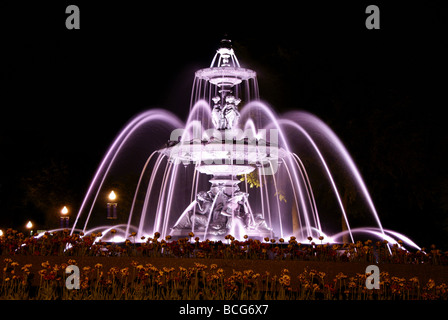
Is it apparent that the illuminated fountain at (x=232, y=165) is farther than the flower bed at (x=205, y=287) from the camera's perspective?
Yes

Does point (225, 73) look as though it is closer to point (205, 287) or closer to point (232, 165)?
point (232, 165)

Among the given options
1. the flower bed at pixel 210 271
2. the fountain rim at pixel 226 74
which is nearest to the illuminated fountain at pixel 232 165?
the fountain rim at pixel 226 74

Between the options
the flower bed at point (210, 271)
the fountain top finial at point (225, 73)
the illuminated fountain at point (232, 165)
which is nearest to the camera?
the flower bed at point (210, 271)

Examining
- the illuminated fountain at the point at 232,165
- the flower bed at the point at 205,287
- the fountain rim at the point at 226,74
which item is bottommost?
the flower bed at the point at 205,287

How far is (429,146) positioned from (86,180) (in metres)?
18.2

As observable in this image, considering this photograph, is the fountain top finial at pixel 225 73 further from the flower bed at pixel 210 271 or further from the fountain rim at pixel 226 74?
the flower bed at pixel 210 271

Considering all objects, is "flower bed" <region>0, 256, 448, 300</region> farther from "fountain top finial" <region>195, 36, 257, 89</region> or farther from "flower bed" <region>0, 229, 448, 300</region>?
"fountain top finial" <region>195, 36, 257, 89</region>

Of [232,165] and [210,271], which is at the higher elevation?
[232,165]

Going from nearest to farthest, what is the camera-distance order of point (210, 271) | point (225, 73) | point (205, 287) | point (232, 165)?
point (205, 287) < point (210, 271) < point (232, 165) < point (225, 73)

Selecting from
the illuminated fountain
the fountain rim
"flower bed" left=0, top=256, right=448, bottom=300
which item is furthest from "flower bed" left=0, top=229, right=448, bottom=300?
the fountain rim

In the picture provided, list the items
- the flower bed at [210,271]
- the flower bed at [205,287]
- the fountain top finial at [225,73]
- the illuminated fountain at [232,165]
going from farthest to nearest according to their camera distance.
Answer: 1. the fountain top finial at [225,73]
2. the illuminated fountain at [232,165]
3. the flower bed at [210,271]
4. the flower bed at [205,287]

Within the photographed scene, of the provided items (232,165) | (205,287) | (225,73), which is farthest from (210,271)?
(225,73)
